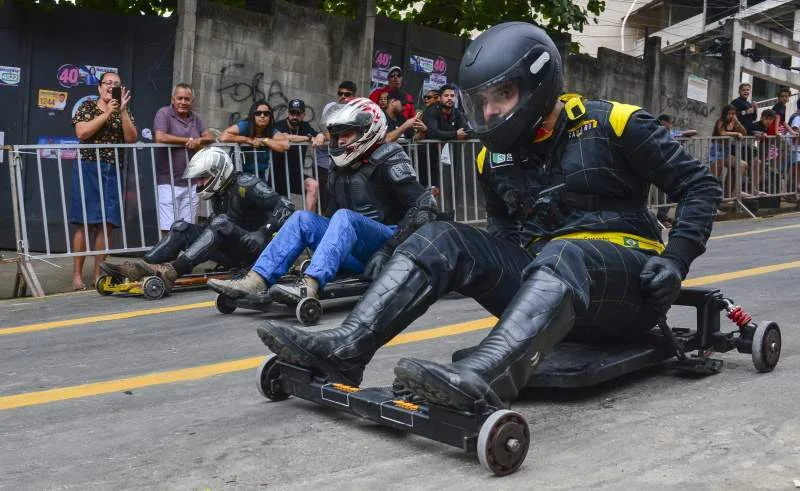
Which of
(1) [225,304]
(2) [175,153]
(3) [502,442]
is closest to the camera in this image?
(3) [502,442]

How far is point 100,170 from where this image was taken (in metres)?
10.2

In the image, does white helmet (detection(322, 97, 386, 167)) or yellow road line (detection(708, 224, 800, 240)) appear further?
yellow road line (detection(708, 224, 800, 240))

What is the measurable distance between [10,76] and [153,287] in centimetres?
496

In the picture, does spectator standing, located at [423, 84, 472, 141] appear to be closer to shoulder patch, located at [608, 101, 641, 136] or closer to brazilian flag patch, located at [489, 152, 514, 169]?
brazilian flag patch, located at [489, 152, 514, 169]

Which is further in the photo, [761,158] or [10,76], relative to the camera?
[761,158]

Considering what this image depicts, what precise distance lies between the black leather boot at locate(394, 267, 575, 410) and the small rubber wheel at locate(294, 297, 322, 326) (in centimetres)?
345

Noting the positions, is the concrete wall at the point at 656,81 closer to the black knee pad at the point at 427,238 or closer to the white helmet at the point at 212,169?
the white helmet at the point at 212,169

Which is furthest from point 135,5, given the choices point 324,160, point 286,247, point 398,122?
point 286,247

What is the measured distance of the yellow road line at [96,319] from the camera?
7.41 metres

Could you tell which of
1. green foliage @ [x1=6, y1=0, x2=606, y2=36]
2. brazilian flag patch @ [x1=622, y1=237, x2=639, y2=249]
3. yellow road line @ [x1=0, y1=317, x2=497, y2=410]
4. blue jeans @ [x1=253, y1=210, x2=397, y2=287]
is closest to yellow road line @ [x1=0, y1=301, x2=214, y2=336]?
blue jeans @ [x1=253, y1=210, x2=397, y2=287]

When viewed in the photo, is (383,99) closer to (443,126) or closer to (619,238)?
(443,126)

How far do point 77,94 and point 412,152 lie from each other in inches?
159

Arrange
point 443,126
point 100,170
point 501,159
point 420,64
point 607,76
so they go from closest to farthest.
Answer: point 501,159 → point 100,170 → point 443,126 → point 420,64 → point 607,76

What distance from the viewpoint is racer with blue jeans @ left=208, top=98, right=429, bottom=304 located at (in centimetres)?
746
